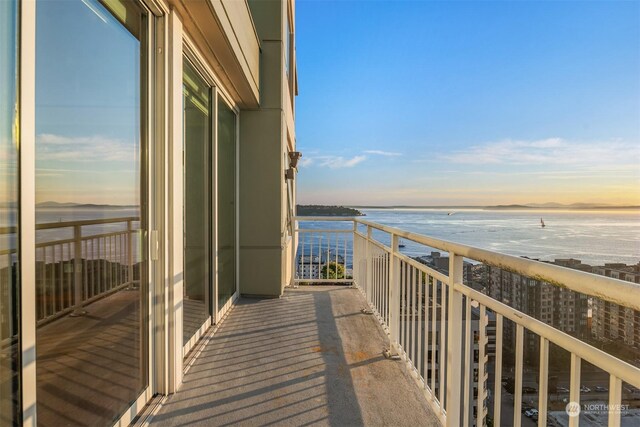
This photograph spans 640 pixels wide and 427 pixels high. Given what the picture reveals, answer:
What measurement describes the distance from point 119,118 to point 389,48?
517 inches

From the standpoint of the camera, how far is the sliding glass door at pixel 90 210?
1210 millimetres

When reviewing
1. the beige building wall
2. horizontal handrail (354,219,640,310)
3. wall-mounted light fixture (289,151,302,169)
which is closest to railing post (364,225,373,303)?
the beige building wall

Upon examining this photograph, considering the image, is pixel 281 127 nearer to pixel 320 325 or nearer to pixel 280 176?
pixel 280 176

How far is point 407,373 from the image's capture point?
254 centimetres

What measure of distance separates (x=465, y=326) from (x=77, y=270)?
1603 mm

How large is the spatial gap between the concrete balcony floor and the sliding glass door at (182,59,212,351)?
1.05 feet

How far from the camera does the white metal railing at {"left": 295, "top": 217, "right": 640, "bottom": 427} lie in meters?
0.79

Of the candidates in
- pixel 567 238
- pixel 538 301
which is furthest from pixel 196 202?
pixel 567 238

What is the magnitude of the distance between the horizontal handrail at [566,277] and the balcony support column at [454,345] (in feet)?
0.39

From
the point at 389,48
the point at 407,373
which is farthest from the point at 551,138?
the point at 407,373

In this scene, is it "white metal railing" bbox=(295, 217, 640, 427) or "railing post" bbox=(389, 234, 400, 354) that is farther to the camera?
"railing post" bbox=(389, 234, 400, 354)

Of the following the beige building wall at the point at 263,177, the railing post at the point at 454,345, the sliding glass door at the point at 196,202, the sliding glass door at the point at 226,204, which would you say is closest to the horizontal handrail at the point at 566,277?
the railing post at the point at 454,345

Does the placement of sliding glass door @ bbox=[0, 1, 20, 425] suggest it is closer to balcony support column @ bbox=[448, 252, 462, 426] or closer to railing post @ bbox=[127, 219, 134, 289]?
railing post @ bbox=[127, 219, 134, 289]

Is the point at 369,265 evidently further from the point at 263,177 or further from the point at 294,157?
the point at 294,157
